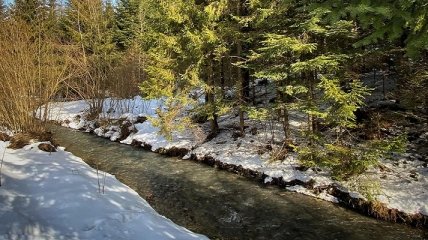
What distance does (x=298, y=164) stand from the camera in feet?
39.6

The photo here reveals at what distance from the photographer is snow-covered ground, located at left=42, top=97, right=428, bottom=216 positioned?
917cm

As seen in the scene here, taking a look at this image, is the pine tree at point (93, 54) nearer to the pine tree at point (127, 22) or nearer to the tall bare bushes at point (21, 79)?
the tall bare bushes at point (21, 79)

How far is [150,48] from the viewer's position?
1745cm

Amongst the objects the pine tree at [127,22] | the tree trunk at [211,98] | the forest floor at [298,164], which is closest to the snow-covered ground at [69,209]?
the forest floor at [298,164]

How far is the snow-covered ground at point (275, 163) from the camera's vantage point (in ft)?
30.1

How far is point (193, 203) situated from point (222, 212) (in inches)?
40.6

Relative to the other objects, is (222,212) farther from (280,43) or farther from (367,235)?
(280,43)

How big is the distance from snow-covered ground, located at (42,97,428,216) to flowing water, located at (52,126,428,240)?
27.5 inches

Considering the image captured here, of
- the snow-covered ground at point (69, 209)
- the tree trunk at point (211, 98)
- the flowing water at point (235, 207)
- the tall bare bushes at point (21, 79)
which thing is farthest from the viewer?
the tree trunk at point (211, 98)

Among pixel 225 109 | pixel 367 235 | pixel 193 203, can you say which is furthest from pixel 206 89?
pixel 367 235

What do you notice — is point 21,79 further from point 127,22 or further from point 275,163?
point 127,22

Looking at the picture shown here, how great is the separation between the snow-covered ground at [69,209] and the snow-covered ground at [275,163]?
528 centimetres

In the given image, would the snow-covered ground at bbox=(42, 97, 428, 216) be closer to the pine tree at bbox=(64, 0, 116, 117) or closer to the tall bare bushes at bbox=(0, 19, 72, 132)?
the pine tree at bbox=(64, 0, 116, 117)

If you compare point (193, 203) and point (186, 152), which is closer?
point (193, 203)
